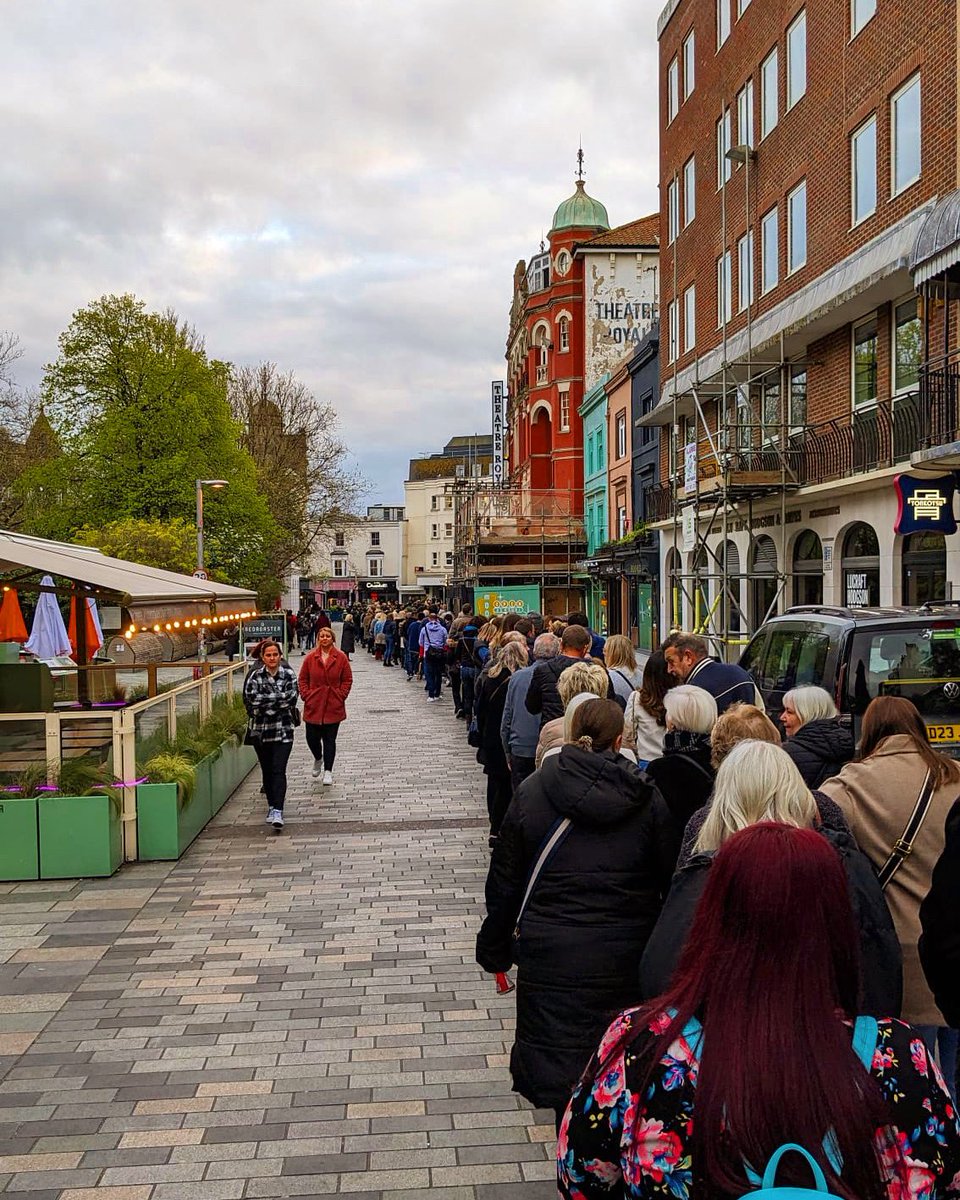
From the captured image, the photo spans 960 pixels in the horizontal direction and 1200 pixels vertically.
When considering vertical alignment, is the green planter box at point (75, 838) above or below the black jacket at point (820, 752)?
below

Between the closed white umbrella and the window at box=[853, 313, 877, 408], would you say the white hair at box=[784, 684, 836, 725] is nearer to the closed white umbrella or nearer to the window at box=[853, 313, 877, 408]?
the closed white umbrella

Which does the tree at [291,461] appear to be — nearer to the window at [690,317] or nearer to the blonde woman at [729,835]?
the window at [690,317]

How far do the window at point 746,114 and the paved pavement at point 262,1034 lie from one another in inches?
801

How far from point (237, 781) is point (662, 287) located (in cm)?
2401

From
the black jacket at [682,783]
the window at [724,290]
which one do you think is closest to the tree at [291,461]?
the window at [724,290]

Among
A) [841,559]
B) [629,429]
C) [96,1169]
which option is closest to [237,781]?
[96,1169]

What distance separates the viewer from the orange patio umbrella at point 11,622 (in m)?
17.4

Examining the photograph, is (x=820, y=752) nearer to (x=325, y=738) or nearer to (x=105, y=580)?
(x=105, y=580)

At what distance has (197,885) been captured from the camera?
8367mm

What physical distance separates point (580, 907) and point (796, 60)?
22.5m

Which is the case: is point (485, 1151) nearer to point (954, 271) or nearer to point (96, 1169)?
point (96, 1169)

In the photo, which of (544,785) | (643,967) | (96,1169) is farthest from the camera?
(96,1169)

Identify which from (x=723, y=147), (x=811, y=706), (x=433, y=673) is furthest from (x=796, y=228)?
(x=811, y=706)

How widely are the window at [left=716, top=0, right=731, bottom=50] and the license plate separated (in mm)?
23560
